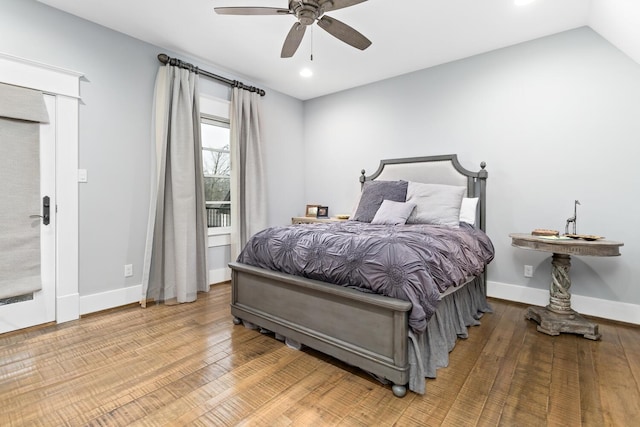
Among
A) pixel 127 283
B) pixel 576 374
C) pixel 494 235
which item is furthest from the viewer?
pixel 494 235

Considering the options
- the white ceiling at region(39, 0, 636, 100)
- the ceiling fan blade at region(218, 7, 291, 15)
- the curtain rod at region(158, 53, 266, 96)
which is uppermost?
the white ceiling at region(39, 0, 636, 100)

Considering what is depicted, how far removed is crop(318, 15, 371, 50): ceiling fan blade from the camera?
2.14m

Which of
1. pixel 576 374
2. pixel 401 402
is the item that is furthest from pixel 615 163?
pixel 401 402

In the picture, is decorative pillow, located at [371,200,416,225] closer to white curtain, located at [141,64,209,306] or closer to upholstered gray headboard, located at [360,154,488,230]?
upholstered gray headboard, located at [360,154,488,230]

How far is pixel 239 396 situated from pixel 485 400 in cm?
134

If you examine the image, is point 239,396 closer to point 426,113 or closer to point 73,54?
point 73,54

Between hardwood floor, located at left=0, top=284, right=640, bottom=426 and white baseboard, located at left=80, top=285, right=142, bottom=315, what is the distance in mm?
302

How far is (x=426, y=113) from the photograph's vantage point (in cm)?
390

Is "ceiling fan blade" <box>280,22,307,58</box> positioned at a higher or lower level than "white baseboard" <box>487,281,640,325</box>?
higher

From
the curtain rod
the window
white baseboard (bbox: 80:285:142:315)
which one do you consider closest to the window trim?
the window

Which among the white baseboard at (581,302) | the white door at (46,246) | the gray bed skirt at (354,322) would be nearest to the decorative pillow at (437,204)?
the gray bed skirt at (354,322)

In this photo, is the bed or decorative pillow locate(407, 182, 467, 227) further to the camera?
decorative pillow locate(407, 182, 467, 227)

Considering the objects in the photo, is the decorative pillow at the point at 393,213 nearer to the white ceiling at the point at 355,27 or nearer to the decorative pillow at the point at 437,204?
the decorative pillow at the point at 437,204

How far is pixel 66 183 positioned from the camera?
2.76m
